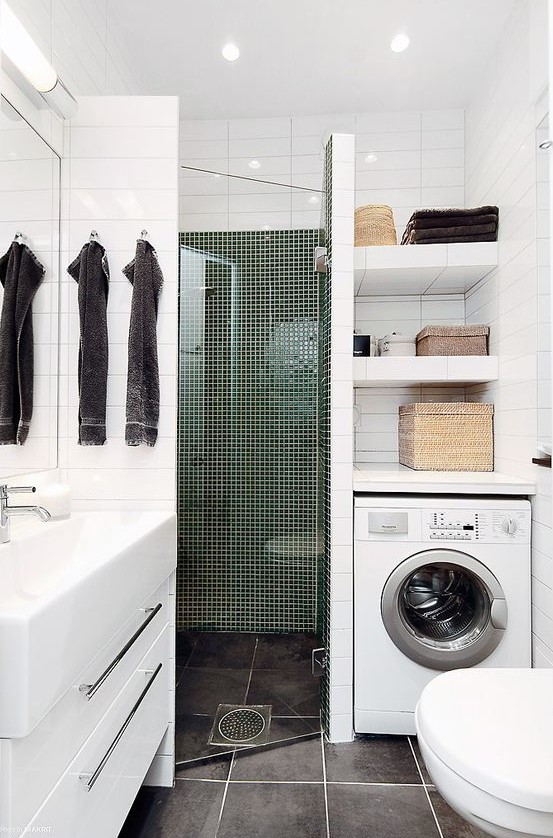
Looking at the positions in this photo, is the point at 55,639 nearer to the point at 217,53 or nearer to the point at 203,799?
the point at 203,799

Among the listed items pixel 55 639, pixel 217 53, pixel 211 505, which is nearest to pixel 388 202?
pixel 217 53

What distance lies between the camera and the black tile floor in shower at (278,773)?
156 cm

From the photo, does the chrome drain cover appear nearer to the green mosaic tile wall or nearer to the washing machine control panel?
the green mosaic tile wall

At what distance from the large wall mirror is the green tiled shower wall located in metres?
0.53

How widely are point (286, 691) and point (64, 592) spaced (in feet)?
4.69

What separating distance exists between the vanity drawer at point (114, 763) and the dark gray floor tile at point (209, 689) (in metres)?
0.27

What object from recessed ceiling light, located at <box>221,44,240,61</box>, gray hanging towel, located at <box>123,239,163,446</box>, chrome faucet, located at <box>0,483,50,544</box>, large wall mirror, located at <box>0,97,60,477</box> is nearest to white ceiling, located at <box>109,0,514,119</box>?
recessed ceiling light, located at <box>221,44,240,61</box>

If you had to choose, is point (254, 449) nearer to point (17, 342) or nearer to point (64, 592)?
point (17, 342)

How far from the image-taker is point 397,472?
2387 millimetres

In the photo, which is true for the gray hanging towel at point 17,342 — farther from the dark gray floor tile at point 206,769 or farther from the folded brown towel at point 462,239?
the folded brown towel at point 462,239

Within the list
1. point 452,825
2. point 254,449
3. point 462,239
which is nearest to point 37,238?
point 254,449

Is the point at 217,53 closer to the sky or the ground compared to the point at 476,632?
closer to the sky

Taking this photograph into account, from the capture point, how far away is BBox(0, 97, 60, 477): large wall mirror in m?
1.54

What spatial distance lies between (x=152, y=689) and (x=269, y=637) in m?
0.64
